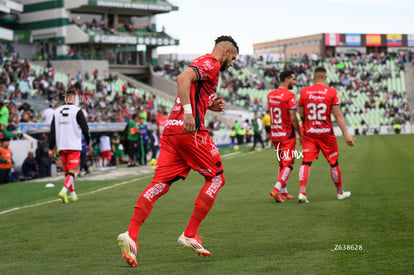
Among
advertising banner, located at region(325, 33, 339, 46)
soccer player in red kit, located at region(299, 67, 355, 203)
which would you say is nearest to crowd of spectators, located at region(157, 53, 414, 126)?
advertising banner, located at region(325, 33, 339, 46)

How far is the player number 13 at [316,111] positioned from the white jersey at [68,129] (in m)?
4.35

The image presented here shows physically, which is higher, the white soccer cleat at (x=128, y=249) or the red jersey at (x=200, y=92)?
the red jersey at (x=200, y=92)

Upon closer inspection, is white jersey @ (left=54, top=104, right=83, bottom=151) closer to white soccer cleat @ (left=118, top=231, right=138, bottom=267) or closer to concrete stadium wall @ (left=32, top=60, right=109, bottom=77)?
white soccer cleat @ (left=118, top=231, right=138, bottom=267)

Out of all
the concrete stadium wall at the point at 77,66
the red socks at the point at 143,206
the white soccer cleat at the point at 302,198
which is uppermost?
the concrete stadium wall at the point at 77,66

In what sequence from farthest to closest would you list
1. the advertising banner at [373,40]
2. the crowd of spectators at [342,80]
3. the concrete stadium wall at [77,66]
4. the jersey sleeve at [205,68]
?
the advertising banner at [373,40] < the crowd of spectators at [342,80] < the concrete stadium wall at [77,66] < the jersey sleeve at [205,68]

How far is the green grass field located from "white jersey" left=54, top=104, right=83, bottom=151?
109cm

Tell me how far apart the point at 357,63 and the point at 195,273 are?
245 feet

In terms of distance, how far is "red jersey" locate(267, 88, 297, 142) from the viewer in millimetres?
12086

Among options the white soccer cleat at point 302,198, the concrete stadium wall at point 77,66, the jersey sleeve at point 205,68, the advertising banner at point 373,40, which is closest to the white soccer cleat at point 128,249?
the jersey sleeve at point 205,68

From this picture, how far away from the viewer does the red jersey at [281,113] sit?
39.7ft

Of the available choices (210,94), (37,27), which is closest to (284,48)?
(37,27)

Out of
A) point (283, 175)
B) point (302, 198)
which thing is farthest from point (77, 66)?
point (302, 198)

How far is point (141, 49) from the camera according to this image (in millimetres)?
66125

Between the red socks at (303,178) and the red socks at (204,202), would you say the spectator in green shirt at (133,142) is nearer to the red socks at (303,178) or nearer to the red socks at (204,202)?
the red socks at (303,178)
